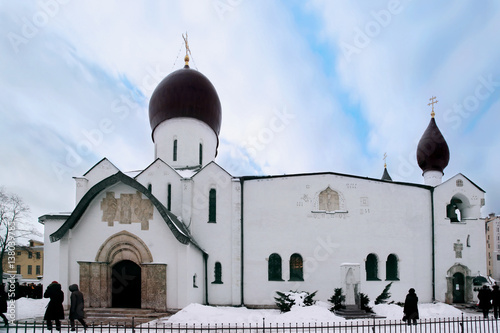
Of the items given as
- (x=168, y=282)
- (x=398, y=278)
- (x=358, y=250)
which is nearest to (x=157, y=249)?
(x=168, y=282)

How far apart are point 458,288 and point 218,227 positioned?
1233 centimetres

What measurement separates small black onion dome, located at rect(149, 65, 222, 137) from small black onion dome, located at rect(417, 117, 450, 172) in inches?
509

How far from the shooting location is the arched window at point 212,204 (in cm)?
1914

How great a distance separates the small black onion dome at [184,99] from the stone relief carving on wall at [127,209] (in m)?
7.29

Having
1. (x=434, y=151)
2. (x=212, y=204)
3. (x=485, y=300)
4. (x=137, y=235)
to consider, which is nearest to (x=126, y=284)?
(x=137, y=235)

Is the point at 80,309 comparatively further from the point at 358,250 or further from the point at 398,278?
the point at 398,278

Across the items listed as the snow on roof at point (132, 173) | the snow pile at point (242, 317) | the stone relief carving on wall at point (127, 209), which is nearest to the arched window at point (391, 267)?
the snow pile at point (242, 317)

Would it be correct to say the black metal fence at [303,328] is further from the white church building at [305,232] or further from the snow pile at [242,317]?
the white church building at [305,232]

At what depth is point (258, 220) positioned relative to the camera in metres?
19.0

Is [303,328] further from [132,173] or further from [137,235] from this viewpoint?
[132,173]

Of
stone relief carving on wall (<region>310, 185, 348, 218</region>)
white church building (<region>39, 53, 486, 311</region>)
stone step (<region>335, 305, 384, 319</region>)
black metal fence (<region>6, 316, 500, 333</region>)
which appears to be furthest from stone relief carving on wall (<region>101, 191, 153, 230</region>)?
stone step (<region>335, 305, 384, 319</region>)

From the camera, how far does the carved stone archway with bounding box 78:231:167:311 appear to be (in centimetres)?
1541

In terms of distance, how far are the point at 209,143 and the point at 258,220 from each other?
6332 mm

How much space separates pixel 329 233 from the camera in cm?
1884
